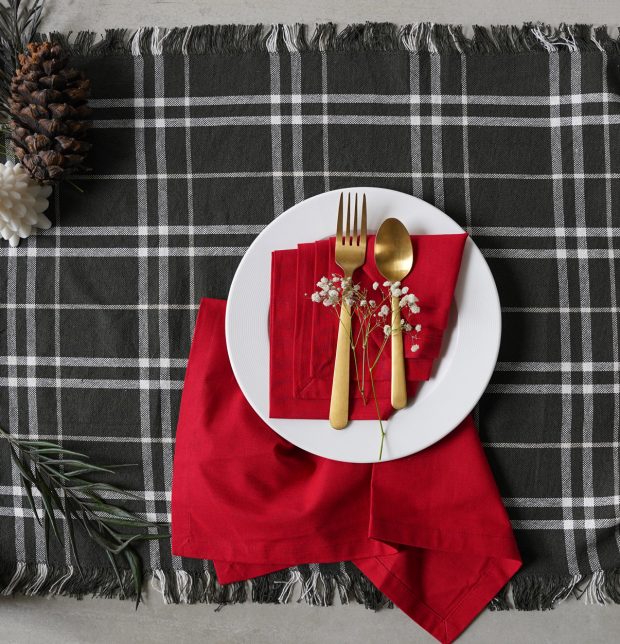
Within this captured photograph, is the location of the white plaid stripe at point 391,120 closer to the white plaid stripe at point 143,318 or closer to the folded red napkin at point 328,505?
the white plaid stripe at point 143,318

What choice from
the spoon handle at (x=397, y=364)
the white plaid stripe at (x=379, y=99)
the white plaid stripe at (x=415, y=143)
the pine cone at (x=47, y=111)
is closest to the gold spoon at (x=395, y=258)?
the spoon handle at (x=397, y=364)

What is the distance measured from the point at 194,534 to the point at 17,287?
450mm

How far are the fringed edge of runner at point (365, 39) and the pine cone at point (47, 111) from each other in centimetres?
10

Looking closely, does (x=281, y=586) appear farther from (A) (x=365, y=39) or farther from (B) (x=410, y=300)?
(A) (x=365, y=39)

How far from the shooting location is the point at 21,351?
886 mm

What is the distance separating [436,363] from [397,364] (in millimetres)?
66

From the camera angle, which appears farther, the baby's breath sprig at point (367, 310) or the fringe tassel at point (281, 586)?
the fringe tassel at point (281, 586)

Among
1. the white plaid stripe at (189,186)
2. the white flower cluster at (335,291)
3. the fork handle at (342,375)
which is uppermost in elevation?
the white plaid stripe at (189,186)

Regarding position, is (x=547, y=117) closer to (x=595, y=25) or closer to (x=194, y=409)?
(x=595, y=25)

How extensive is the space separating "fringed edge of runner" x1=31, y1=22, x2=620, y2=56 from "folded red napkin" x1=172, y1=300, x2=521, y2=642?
45 cm

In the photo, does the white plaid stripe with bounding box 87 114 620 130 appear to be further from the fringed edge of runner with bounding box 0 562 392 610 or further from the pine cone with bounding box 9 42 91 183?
the fringed edge of runner with bounding box 0 562 392 610

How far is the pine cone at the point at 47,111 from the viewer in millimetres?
786

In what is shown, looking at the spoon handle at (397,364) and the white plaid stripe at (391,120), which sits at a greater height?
the white plaid stripe at (391,120)

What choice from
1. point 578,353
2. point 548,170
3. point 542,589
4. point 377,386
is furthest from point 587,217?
point 542,589
